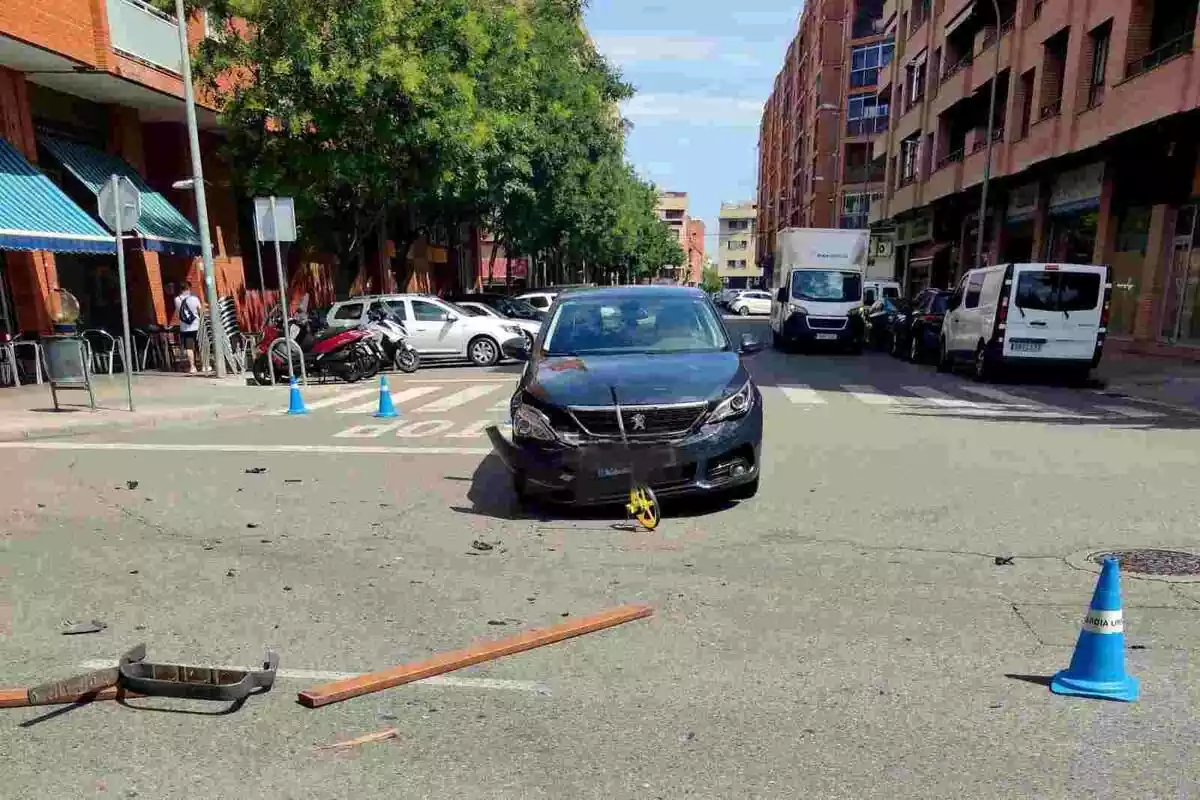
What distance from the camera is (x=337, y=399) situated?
13.6 metres

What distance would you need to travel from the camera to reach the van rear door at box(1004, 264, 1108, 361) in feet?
47.8

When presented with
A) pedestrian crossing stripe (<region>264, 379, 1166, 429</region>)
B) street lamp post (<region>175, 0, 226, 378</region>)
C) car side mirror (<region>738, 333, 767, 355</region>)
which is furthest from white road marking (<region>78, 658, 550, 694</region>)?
street lamp post (<region>175, 0, 226, 378</region>)

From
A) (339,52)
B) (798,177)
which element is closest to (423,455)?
(339,52)

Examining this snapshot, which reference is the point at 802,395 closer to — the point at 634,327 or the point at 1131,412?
the point at 1131,412

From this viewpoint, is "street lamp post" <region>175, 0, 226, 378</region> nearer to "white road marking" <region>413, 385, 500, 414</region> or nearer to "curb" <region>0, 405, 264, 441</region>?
"curb" <region>0, 405, 264, 441</region>

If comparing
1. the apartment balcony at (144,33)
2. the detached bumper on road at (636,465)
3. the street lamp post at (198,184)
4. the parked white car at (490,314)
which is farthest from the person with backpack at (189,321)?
the detached bumper on road at (636,465)

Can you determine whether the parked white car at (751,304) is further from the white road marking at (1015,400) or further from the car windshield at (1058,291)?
the car windshield at (1058,291)

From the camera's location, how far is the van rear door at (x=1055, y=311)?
573 inches

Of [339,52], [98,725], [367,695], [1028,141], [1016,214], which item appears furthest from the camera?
[1016,214]

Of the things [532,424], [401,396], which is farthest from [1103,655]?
[401,396]

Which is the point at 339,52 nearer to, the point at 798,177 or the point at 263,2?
the point at 263,2

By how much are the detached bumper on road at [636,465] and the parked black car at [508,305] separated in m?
15.8

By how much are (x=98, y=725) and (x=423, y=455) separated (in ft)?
18.1

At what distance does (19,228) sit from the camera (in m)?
13.2
